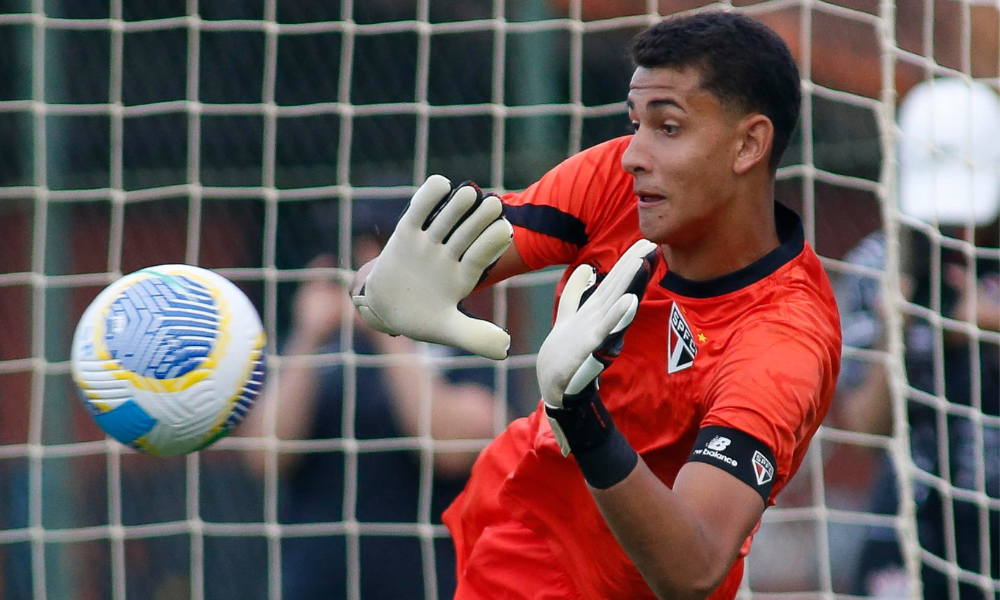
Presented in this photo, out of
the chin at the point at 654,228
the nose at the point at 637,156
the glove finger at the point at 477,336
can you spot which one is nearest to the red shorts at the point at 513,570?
the glove finger at the point at 477,336

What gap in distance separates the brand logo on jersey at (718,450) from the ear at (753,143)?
1.97ft

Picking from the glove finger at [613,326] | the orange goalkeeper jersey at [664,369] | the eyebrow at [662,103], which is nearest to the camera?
the glove finger at [613,326]

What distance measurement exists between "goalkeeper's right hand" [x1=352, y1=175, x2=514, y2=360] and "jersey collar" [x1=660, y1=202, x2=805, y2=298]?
39 centimetres

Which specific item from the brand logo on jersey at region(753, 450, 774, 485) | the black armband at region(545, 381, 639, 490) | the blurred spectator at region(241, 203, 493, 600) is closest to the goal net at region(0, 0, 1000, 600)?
the blurred spectator at region(241, 203, 493, 600)

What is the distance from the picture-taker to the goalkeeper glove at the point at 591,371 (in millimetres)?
2004

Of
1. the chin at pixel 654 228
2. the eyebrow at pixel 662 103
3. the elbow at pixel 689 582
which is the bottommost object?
the elbow at pixel 689 582

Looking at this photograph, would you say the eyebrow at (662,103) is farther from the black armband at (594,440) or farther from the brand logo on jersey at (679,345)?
the black armband at (594,440)

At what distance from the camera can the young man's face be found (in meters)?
2.40

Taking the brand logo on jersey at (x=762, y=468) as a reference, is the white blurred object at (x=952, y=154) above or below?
above

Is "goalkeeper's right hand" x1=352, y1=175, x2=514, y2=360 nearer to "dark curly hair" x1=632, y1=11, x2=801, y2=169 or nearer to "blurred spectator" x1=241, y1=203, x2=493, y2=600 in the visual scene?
"dark curly hair" x1=632, y1=11, x2=801, y2=169

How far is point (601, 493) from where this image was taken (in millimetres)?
2051

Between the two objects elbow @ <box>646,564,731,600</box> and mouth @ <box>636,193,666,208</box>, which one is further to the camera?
mouth @ <box>636,193,666,208</box>

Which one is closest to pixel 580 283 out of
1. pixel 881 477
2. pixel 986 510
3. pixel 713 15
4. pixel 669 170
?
pixel 669 170

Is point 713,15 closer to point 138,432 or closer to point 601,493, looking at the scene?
point 601,493
